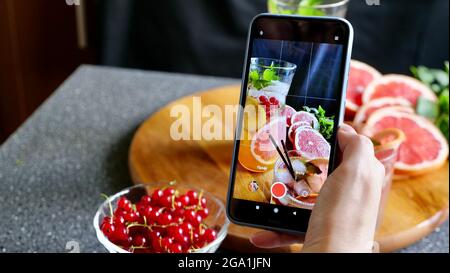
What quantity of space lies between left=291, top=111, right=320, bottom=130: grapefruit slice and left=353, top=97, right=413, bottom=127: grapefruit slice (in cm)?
47

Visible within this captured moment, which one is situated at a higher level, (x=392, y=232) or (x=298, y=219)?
(x=298, y=219)

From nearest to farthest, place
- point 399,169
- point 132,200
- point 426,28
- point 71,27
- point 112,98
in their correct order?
point 132,200 → point 399,169 → point 112,98 → point 426,28 → point 71,27

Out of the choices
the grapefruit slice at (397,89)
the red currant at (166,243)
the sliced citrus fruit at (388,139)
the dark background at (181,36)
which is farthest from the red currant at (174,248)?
the dark background at (181,36)

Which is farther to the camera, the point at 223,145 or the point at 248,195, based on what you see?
the point at 223,145

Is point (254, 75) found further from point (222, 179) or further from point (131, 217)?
point (222, 179)

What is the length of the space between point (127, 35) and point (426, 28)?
984 mm

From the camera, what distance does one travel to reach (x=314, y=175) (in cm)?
55

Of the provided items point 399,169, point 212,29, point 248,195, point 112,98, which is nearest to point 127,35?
point 212,29

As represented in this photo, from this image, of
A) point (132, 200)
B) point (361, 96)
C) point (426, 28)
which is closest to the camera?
point (132, 200)

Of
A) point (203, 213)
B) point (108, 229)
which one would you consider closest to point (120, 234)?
point (108, 229)

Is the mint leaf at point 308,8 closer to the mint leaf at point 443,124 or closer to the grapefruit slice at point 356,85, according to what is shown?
the grapefruit slice at point 356,85

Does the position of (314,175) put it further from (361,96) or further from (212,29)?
(212,29)

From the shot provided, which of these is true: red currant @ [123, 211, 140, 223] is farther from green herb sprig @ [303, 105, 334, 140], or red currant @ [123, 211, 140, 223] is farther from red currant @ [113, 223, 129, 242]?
green herb sprig @ [303, 105, 334, 140]

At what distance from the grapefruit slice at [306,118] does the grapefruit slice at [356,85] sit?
0.51m
